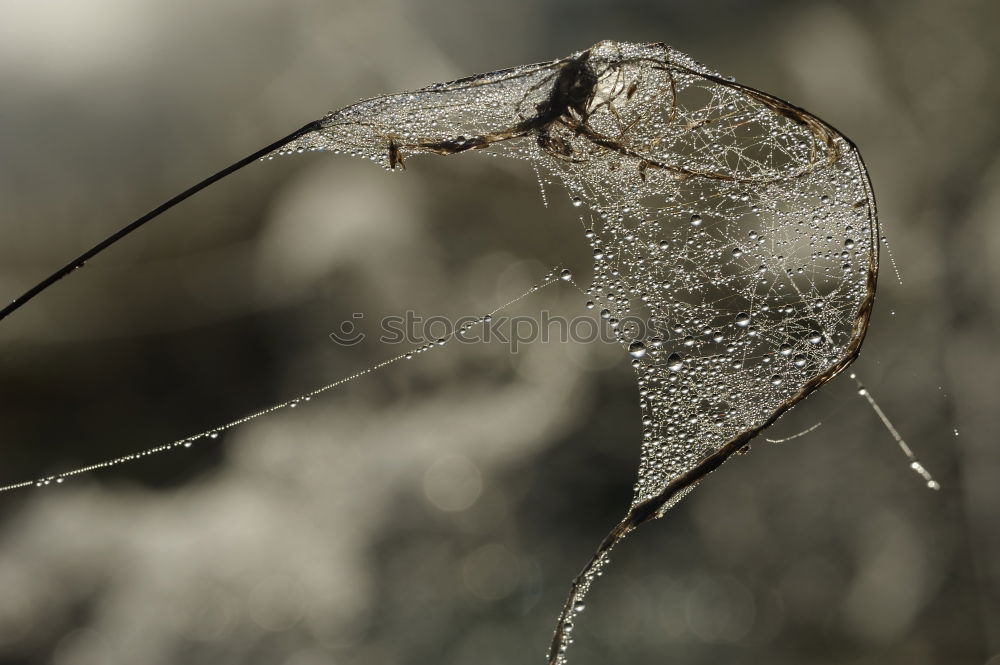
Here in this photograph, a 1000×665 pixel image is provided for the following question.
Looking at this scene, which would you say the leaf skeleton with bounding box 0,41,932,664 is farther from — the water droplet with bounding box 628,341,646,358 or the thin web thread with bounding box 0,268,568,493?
the thin web thread with bounding box 0,268,568,493

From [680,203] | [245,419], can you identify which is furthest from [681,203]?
[245,419]

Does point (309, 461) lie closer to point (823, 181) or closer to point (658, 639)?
point (658, 639)

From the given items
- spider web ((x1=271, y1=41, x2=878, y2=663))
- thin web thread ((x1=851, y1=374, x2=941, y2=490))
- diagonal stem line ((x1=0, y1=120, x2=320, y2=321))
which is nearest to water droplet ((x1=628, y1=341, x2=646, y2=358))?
spider web ((x1=271, y1=41, x2=878, y2=663))

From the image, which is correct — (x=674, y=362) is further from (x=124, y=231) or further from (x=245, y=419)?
(x=245, y=419)

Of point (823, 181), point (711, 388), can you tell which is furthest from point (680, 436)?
point (823, 181)

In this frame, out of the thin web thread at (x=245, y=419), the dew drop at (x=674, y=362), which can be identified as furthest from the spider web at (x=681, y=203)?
the thin web thread at (x=245, y=419)

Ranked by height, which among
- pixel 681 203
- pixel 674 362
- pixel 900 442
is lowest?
pixel 900 442
